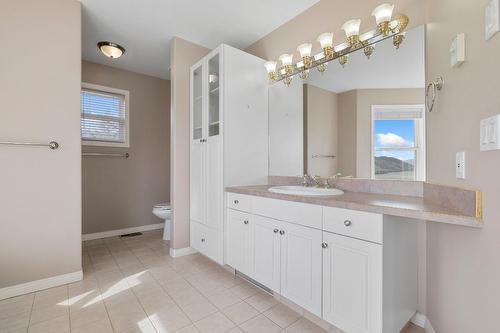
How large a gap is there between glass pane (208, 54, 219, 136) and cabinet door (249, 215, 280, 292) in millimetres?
1032

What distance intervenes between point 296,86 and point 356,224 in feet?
4.79

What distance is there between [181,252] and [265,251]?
51.3 inches

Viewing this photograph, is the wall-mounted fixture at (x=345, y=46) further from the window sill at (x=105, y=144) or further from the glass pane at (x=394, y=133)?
the window sill at (x=105, y=144)

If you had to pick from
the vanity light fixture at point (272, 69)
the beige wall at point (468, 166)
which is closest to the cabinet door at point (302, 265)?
the beige wall at point (468, 166)

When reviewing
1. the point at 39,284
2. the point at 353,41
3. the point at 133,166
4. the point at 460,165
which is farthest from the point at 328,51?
the point at 133,166

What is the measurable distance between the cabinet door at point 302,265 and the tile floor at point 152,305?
0.17 meters

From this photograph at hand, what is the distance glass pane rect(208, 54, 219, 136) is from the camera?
233cm

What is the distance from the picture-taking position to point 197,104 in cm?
261

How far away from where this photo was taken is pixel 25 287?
71.5 inches

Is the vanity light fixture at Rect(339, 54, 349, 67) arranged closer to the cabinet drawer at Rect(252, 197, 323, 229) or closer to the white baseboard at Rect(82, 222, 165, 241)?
the cabinet drawer at Rect(252, 197, 323, 229)

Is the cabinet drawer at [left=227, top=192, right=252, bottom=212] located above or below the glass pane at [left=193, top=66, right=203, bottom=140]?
below

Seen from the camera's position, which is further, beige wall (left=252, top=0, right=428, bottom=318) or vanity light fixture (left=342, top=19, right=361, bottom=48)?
vanity light fixture (left=342, top=19, right=361, bottom=48)

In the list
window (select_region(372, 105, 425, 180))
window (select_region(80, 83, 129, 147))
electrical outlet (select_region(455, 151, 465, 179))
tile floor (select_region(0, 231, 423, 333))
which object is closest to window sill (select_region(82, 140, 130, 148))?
window (select_region(80, 83, 129, 147))

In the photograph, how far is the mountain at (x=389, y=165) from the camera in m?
1.50
